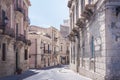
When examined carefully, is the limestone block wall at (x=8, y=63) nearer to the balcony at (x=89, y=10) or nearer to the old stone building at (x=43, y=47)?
the balcony at (x=89, y=10)

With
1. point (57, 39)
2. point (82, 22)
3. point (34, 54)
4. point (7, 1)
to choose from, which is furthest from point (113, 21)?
point (57, 39)

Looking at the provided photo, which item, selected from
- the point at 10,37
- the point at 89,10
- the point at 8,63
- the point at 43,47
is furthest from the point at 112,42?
the point at 43,47

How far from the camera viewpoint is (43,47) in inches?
2205

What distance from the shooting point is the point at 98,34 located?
15.8 meters

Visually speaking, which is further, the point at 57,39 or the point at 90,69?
the point at 57,39

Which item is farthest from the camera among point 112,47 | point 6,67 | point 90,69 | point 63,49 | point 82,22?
point 63,49

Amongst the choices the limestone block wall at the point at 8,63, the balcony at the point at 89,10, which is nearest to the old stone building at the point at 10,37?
A: the limestone block wall at the point at 8,63

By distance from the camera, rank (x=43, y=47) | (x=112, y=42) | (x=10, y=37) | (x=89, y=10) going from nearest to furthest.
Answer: (x=112, y=42) < (x=89, y=10) < (x=10, y=37) < (x=43, y=47)

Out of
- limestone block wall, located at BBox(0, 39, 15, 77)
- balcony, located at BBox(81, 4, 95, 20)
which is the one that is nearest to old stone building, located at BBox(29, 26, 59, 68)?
limestone block wall, located at BBox(0, 39, 15, 77)

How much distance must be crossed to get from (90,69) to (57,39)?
180 ft

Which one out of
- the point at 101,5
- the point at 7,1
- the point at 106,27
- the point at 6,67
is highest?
the point at 7,1

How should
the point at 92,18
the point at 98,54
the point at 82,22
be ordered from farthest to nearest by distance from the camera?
the point at 82,22 < the point at 92,18 < the point at 98,54

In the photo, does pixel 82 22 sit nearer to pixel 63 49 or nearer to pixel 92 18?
pixel 92 18

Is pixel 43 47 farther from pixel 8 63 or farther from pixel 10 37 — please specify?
pixel 10 37
